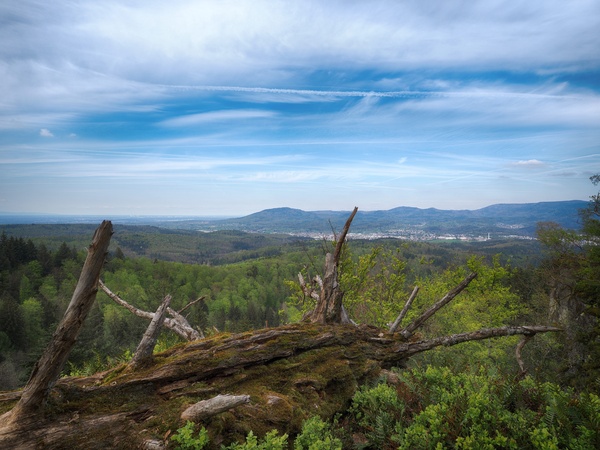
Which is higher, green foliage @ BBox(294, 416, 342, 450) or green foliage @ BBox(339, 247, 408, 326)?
green foliage @ BBox(294, 416, 342, 450)

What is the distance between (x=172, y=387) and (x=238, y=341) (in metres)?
1.50

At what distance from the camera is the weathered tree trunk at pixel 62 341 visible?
379 cm

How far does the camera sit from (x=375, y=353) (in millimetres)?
7387

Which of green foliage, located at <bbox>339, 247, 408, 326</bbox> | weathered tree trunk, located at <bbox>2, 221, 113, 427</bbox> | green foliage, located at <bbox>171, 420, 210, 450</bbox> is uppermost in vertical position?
weathered tree trunk, located at <bbox>2, 221, 113, 427</bbox>

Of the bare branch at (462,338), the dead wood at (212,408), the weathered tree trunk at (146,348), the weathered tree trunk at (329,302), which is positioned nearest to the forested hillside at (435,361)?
the dead wood at (212,408)

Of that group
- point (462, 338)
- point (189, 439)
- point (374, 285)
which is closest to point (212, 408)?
point (189, 439)

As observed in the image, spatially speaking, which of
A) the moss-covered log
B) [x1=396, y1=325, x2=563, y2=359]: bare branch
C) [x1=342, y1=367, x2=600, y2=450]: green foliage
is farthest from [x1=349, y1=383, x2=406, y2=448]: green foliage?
[x1=396, y1=325, x2=563, y2=359]: bare branch

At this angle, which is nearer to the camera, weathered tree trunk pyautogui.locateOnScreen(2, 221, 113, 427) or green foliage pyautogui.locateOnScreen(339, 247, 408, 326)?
weathered tree trunk pyautogui.locateOnScreen(2, 221, 113, 427)

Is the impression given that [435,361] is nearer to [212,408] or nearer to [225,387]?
[225,387]

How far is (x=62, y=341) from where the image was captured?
391 cm

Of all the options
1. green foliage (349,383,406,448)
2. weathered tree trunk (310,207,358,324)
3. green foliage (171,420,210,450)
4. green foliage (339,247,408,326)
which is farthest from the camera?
green foliage (339,247,408,326)

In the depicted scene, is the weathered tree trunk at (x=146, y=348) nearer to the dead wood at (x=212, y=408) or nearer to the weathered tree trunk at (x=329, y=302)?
the dead wood at (x=212, y=408)

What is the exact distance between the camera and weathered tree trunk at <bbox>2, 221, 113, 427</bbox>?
3787 millimetres

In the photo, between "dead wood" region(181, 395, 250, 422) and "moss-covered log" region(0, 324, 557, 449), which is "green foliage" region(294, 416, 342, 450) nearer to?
"dead wood" region(181, 395, 250, 422)
